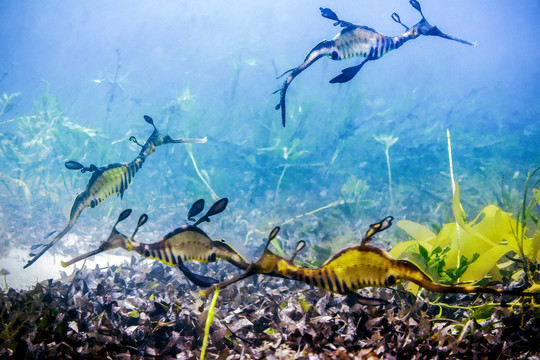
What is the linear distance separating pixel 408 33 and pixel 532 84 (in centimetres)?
8085

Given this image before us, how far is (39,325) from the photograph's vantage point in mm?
1451

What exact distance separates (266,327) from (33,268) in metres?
3.79

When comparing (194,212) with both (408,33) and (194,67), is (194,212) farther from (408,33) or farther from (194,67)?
(194,67)

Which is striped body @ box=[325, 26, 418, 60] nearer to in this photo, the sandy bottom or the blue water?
the blue water

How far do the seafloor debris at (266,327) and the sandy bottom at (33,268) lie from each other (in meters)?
1.65

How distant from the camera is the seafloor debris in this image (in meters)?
1.29

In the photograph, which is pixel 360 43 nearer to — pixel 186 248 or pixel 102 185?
pixel 186 248

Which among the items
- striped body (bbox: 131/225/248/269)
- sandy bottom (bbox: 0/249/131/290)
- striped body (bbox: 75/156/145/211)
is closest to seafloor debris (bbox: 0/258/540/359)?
striped body (bbox: 131/225/248/269)

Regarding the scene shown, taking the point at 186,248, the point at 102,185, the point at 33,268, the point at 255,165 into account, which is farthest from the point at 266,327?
the point at 255,165

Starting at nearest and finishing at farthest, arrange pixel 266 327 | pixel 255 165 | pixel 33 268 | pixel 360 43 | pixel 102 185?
pixel 360 43, pixel 102 185, pixel 266 327, pixel 33 268, pixel 255 165

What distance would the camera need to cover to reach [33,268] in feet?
12.8

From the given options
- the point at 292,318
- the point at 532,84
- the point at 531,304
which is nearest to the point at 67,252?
the point at 292,318

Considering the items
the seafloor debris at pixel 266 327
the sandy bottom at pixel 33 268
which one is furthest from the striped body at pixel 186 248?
the sandy bottom at pixel 33 268

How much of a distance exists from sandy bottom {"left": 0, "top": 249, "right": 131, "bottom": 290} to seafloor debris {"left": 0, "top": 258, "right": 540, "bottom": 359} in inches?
64.8
